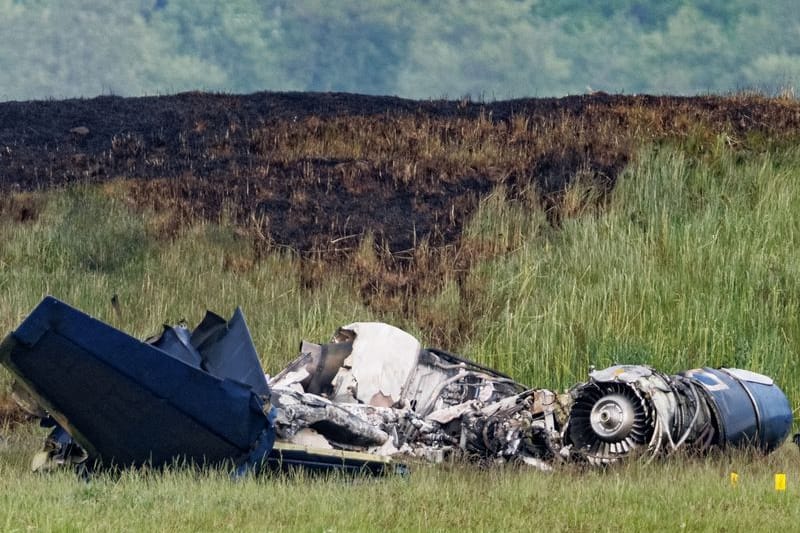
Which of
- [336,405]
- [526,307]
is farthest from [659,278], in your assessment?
[336,405]

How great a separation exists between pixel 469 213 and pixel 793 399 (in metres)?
7.81

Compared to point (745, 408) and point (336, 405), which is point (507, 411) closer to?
point (336, 405)

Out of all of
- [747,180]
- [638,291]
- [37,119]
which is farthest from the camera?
[37,119]

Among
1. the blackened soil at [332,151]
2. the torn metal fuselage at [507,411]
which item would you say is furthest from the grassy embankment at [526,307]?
the blackened soil at [332,151]

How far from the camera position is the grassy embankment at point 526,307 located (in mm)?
7484

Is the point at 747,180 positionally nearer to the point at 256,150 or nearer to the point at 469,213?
the point at 469,213

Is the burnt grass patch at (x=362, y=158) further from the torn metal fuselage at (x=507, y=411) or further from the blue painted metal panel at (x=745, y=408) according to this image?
the blue painted metal panel at (x=745, y=408)

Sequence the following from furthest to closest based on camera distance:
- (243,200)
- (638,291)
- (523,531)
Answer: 1. (243,200)
2. (638,291)
3. (523,531)

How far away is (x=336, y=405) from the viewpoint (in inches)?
386

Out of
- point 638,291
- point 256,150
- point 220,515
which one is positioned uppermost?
point 256,150

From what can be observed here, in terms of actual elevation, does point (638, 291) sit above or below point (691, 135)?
below

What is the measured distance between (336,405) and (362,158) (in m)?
13.9

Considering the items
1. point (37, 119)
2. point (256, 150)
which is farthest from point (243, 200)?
point (37, 119)

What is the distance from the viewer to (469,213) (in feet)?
66.5
